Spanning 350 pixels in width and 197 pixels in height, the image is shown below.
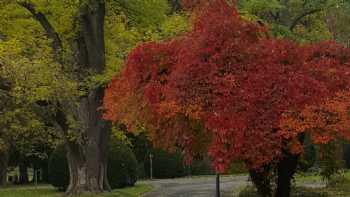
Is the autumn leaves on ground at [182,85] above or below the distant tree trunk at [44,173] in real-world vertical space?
above

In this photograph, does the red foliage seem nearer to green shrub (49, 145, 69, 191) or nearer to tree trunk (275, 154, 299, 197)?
tree trunk (275, 154, 299, 197)

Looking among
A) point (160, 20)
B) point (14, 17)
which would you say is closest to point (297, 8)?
point (160, 20)

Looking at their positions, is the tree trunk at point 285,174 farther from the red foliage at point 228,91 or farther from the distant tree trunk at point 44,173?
the distant tree trunk at point 44,173

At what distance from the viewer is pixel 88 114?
76.4 feet

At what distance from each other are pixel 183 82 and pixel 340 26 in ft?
104

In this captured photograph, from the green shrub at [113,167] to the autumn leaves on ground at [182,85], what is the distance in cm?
181

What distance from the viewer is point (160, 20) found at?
76.9ft

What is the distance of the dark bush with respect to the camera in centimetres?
2850

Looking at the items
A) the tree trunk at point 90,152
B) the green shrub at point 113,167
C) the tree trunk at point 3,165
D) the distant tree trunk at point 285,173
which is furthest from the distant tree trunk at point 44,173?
the distant tree trunk at point 285,173

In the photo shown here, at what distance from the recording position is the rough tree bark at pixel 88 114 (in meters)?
22.5

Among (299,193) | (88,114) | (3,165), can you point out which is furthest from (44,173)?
(299,193)

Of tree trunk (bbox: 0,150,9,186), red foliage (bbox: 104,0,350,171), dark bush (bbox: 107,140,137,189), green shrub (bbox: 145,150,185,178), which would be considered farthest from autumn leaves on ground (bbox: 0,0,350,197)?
green shrub (bbox: 145,150,185,178)

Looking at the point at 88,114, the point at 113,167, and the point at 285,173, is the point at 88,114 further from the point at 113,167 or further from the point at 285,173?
the point at 285,173

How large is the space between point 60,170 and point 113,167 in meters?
2.28
